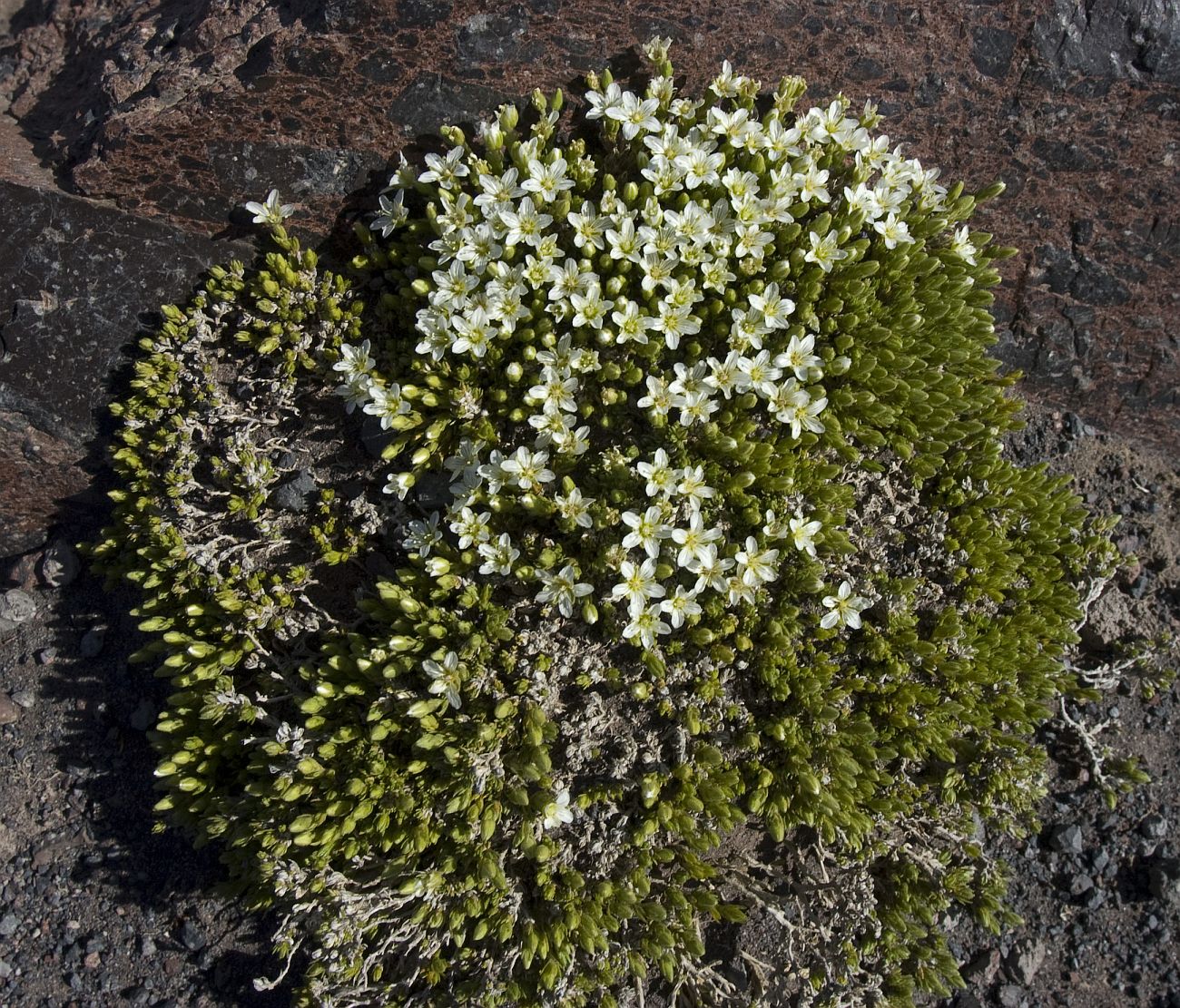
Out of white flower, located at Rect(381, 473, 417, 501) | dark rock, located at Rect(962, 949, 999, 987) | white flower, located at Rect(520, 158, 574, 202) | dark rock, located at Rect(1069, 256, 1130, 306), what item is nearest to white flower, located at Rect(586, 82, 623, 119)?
white flower, located at Rect(520, 158, 574, 202)

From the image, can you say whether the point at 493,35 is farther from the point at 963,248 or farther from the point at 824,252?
the point at 963,248

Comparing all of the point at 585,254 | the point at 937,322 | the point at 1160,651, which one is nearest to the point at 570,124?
the point at 585,254

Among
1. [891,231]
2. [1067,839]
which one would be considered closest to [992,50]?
[891,231]

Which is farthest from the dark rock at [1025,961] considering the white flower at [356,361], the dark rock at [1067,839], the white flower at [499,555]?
the white flower at [356,361]

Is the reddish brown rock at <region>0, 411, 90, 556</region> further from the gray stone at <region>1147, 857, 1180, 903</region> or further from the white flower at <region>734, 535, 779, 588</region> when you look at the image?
the gray stone at <region>1147, 857, 1180, 903</region>

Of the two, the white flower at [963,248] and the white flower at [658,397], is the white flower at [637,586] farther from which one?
the white flower at [963,248]
